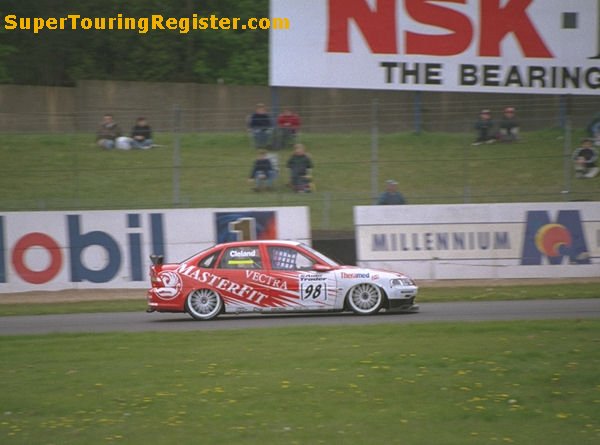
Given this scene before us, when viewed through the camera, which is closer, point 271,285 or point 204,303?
point 271,285

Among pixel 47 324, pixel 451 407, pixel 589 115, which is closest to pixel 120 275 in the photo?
pixel 47 324

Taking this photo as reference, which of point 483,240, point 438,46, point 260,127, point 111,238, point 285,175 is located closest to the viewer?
point 111,238

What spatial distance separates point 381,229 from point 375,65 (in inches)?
363

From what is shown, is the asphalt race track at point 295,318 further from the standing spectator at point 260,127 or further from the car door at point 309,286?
the standing spectator at point 260,127

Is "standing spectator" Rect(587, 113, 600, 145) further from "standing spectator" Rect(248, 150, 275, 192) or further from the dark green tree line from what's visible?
the dark green tree line

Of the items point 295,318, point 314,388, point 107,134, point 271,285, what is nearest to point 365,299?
point 295,318

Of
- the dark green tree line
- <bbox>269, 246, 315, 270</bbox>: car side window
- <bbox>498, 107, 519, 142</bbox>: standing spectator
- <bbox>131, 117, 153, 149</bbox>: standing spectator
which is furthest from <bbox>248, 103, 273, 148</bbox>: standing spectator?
the dark green tree line

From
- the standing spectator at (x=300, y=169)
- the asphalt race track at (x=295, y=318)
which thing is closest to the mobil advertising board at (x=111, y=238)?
the standing spectator at (x=300, y=169)

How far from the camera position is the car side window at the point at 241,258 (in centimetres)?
1527

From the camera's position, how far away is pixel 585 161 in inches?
922

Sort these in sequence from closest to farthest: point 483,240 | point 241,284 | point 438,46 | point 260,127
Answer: point 241,284 < point 483,240 < point 260,127 < point 438,46

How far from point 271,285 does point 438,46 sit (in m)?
15.6

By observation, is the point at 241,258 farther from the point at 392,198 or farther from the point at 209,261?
the point at 392,198

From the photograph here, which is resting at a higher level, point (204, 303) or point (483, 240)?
point (483, 240)
